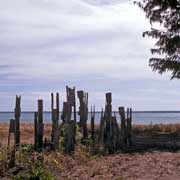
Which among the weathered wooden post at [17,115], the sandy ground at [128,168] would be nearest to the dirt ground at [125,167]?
the sandy ground at [128,168]

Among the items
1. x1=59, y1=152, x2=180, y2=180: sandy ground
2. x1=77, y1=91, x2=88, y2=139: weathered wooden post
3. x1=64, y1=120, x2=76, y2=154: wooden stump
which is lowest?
x1=59, y1=152, x2=180, y2=180: sandy ground

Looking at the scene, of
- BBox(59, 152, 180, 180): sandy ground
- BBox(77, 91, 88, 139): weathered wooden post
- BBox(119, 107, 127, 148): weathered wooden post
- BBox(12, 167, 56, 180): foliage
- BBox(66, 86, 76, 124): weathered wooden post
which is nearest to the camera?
BBox(12, 167, 56, 180): foliage

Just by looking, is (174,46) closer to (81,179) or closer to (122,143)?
(122,143)

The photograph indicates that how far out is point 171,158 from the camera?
1797cm

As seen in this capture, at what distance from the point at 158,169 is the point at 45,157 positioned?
318 cm

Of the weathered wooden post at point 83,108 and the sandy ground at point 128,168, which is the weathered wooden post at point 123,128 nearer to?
the weathered wooden post at point 83,108

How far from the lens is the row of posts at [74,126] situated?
1850cm

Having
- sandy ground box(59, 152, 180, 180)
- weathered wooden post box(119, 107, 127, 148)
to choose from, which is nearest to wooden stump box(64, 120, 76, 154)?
sandy ground box(59, 152, 180, 180)

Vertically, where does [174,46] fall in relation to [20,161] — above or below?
above

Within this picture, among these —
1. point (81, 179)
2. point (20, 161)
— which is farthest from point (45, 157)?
point (81, 179)

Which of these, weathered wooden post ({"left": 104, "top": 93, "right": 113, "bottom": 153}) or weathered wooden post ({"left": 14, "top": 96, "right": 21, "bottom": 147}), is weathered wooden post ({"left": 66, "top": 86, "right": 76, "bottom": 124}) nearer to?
weathered wooden post ({"left": 104, "top": 93, "right": 113, "bottom": 153})

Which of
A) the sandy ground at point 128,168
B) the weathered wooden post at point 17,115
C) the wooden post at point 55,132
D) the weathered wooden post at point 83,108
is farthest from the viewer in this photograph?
the weathered wooden post at point 83,108

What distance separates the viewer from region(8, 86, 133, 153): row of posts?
18.5 meters

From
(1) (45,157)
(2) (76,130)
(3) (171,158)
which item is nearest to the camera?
(1) (45,157)
